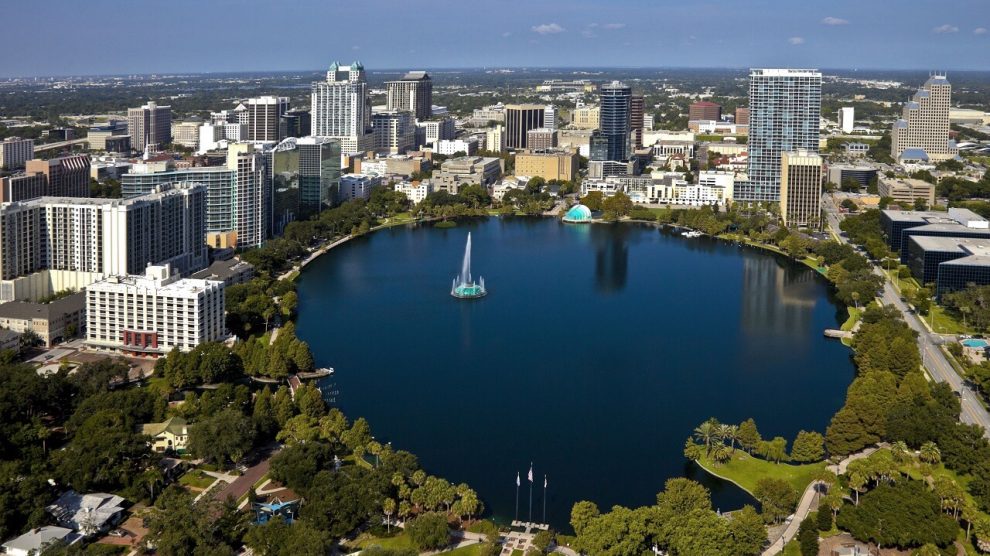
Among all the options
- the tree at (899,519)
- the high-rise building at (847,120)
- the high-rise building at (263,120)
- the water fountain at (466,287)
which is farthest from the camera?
the high-rise building at (847,120)

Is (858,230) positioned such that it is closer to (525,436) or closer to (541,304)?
(541,304)

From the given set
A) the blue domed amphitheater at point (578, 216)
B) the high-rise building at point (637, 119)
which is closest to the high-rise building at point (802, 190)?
the blue domed amphitheater at point (578, 216)

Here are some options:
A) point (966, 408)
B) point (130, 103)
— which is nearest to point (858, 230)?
point (966, 408)

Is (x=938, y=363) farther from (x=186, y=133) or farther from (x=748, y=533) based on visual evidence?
(x=186, y=133)

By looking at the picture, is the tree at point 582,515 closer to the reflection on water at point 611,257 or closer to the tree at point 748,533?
the tree at point 748,533

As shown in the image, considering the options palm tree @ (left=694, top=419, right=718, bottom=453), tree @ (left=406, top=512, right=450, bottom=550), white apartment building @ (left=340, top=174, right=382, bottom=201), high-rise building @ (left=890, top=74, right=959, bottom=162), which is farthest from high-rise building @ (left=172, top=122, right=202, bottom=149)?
tree @ (left=406, top=512, right=450, bottom=550)

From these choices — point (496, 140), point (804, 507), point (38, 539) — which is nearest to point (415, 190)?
point (496, 140)

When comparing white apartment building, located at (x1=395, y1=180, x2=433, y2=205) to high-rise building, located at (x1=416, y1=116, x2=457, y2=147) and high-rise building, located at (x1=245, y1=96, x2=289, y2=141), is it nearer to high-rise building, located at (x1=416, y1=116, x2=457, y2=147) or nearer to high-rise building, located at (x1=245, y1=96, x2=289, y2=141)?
high-rise building, located at (x1=245, y1=96, x2=289, y2=141)

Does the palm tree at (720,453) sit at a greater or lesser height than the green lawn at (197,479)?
greater
